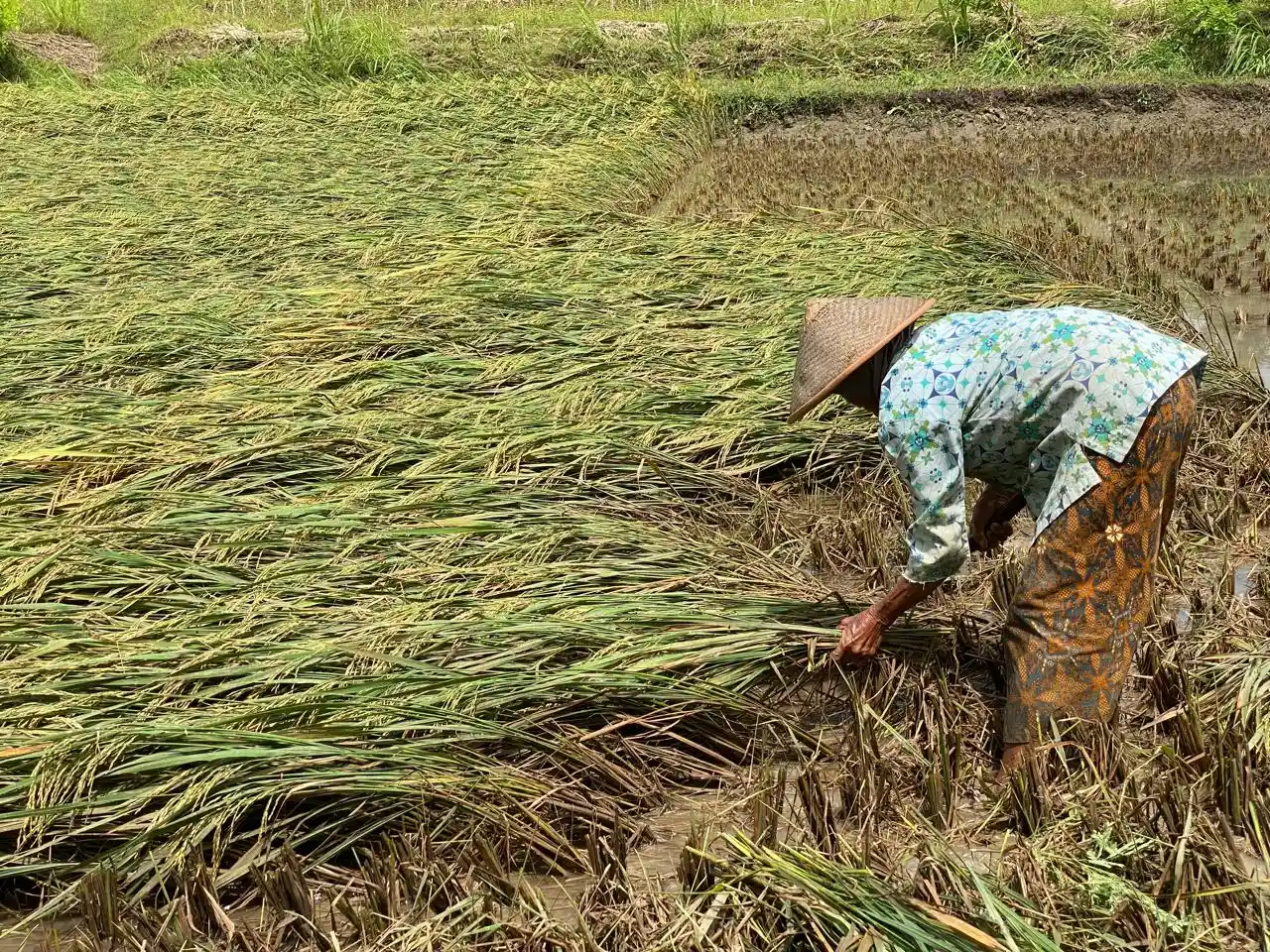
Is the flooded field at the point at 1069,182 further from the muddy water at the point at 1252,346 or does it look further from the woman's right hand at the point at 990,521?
the woman's right hand at the point at 990,521

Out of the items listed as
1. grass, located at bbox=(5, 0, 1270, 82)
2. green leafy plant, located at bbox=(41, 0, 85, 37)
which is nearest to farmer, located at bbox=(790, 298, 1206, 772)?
grass, located at bbox=(5, 0, 1270, 82)

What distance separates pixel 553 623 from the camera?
237cm

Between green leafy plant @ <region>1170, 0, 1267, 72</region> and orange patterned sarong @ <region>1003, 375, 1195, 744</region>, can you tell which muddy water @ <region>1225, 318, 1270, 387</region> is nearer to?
orange patterned sarong @ <region>1003, 375, 1195, 744</region>

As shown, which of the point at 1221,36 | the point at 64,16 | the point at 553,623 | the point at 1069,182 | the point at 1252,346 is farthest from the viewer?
the point at 64,16

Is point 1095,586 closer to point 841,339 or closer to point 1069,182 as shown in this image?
point 841,339

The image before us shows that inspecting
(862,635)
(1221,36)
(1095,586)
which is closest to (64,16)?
(1221,36)

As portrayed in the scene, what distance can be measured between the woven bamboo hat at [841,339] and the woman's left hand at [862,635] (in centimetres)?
39

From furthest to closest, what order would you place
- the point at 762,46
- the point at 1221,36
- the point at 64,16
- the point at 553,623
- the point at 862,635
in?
1. the point at 64,16
2. the point at 762,46
3. the point at 1221,36
4. the point at 553,623
5. the point at 862,635

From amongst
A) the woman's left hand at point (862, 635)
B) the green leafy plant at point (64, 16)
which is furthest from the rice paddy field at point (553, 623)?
the green leafy plant at point (64, 16)

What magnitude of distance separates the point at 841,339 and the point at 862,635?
540 mm

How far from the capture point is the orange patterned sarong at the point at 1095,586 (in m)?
1.93

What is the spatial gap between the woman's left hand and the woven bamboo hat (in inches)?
15.4

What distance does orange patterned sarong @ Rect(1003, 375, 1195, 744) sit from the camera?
6.35ft

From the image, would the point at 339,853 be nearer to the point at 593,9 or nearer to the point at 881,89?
the point at 881,89
